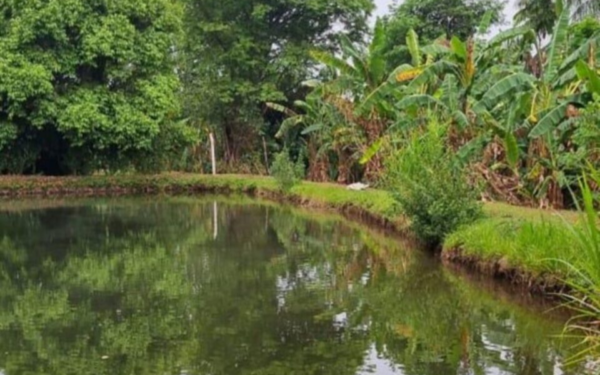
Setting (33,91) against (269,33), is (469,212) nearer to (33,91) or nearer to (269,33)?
(33,91)

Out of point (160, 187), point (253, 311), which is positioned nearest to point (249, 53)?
point (160, 187)

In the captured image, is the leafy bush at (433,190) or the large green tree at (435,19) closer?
the leafy bush at (433,190)

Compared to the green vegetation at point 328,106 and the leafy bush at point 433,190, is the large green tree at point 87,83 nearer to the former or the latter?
the green vegetation at point 328,106

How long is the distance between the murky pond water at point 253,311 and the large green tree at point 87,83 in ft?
32.8

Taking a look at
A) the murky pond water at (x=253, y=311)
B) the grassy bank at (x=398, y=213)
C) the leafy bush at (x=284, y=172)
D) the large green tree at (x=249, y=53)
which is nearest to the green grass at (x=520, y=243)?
the grassy bank at (x=398, y=213)

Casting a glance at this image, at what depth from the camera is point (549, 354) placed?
22.1ft

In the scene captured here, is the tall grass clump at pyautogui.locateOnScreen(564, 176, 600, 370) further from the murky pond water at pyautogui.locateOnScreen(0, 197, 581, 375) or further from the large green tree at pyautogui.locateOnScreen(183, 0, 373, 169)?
the large green tree at pyautogui.locateOnScreen(183, 0, 373, 169)

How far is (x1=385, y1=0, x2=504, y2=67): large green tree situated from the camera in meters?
26.7

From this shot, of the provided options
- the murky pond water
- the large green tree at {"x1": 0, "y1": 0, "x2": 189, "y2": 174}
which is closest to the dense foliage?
the large green tree at {"x1": 0, "y1": 0, "x2": 189, "y2": 174}

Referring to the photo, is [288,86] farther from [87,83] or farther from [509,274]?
[509,274]

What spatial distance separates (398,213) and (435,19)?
51.3 feet

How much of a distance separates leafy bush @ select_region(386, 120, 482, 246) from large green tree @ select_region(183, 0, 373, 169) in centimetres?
1621

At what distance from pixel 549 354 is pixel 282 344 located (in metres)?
2.42

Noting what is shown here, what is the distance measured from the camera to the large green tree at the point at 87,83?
24047 mm
